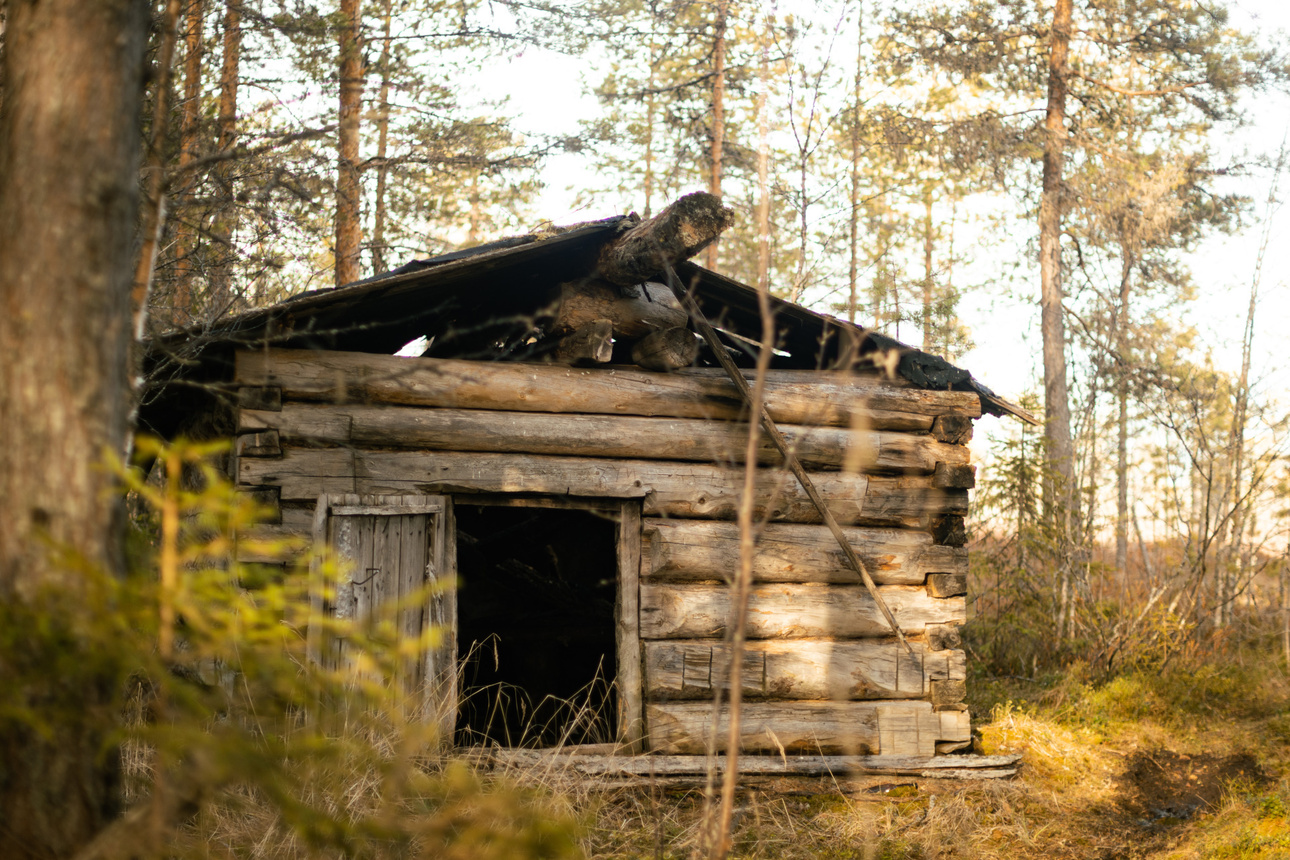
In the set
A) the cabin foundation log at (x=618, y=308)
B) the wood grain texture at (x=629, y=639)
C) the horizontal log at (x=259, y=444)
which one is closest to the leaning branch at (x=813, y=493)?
the cabin foundation log at (x=618, y=308)

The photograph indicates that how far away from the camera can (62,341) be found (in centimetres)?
251

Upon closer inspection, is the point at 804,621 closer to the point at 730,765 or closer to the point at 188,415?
the point at 730,765

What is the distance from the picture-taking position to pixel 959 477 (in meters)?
7.23

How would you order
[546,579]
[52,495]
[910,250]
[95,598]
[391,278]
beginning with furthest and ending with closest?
[910,250]
[546,579]
[391,278]
[52,495]
[95,598]

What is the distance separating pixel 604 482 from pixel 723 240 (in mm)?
17433

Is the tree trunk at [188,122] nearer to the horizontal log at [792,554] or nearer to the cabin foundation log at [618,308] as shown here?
the cabin foundation log at [618,308]

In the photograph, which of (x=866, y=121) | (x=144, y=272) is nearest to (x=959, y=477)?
(x=144, y=272)

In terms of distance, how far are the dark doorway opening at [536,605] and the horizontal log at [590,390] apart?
2.73 metres

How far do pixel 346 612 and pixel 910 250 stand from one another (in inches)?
793

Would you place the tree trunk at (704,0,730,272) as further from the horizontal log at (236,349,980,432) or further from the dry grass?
the dry grass

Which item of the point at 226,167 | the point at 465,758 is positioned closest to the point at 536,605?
the point at 465,758

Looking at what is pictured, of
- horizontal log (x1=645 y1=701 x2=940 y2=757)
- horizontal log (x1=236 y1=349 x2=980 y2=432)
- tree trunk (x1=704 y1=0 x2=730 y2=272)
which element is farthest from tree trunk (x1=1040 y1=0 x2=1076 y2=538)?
horizontal log (x1=645 y1=701 x2=940 y2=757)

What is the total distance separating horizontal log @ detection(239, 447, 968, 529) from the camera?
19.6 feet

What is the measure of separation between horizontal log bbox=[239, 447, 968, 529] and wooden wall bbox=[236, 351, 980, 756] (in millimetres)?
10
